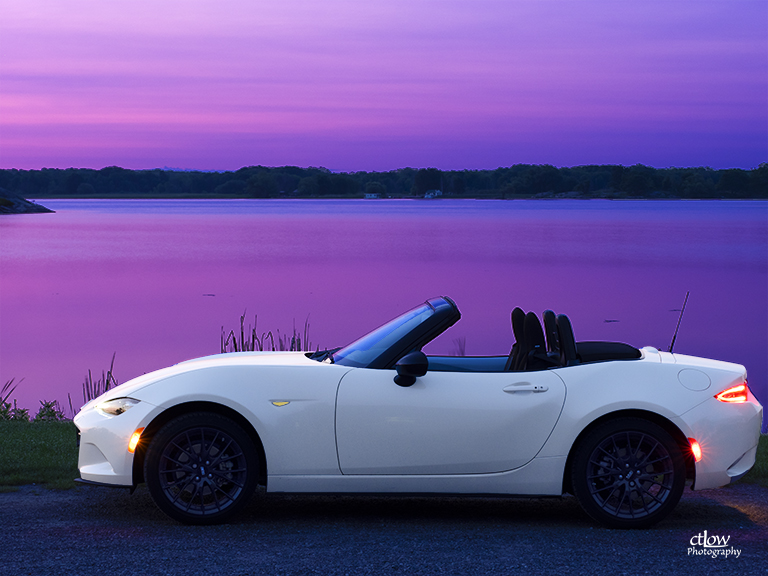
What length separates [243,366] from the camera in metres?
5.64

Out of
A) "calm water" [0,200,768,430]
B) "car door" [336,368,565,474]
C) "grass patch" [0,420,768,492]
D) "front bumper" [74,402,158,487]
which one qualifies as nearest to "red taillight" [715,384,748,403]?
"car door" [336,368,565,474]

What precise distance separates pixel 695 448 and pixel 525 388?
3.63 ft

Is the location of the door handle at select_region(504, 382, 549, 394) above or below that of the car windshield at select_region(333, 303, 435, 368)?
below

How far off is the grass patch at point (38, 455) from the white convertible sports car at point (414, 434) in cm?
148

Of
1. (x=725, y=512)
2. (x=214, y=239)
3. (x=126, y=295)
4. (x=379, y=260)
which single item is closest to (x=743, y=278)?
(x=379, y=260)

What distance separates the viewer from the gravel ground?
15.8ft

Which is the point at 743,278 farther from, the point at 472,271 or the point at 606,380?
the point at 606,380

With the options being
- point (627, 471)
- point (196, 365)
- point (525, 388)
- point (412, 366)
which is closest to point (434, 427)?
point (412, 366)

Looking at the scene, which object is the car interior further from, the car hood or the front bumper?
the front bumper

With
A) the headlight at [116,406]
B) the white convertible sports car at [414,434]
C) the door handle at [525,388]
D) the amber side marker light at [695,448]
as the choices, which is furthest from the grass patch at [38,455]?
the amber side marker light at [695,448]

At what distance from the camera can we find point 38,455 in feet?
24.9

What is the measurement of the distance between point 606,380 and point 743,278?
29014 mm

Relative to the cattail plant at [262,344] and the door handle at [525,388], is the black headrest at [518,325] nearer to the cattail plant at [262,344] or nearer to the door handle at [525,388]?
the door handle at [525,388]

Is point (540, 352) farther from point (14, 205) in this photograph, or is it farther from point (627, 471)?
point (14, 205)
